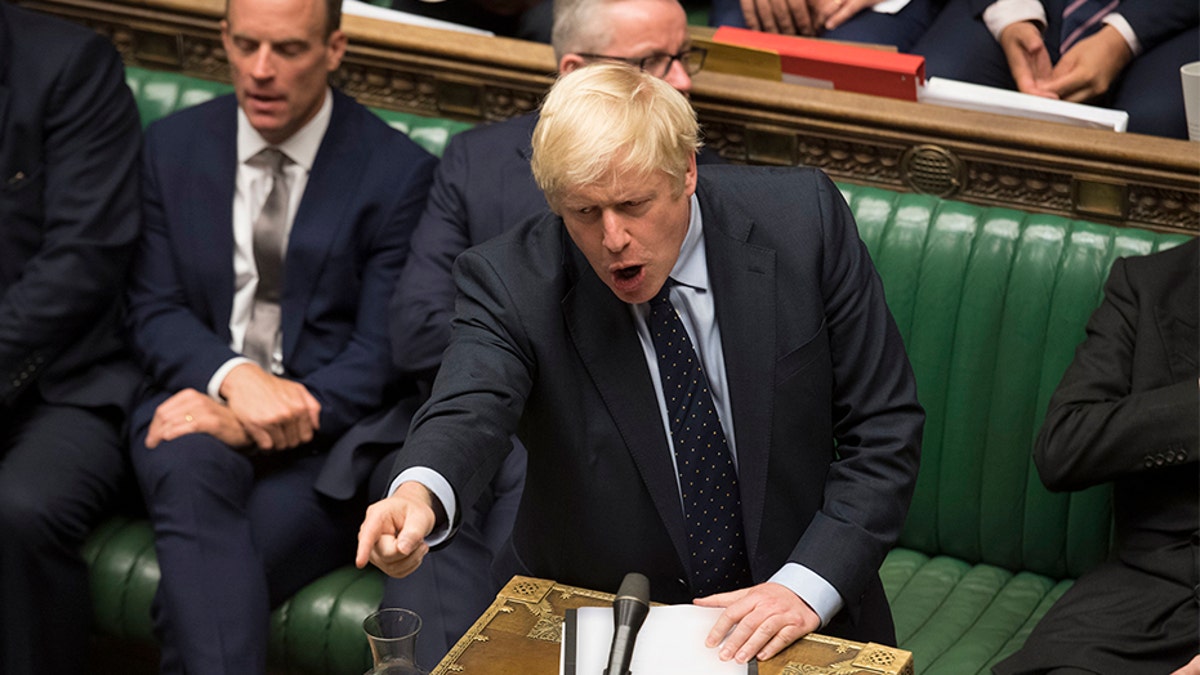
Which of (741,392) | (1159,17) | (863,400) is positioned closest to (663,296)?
(741,392)

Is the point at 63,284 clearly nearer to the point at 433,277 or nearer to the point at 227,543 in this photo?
the point at 227,543

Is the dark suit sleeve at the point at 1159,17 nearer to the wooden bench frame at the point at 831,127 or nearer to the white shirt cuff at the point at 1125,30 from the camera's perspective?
the white shirt cuff at the point at 1125,30

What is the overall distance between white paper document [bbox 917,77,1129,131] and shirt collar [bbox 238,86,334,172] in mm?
1231

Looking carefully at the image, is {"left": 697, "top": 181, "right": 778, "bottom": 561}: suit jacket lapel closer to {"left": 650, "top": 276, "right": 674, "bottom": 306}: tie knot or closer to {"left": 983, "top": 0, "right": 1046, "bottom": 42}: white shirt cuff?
{"left": 650, "top": 276, "right": 674, "bottom": 306}: tie knot

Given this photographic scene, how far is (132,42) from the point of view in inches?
145

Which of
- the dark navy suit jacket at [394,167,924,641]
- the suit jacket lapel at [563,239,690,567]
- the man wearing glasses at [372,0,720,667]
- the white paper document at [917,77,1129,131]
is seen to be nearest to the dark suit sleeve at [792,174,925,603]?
the dark navy suit jacket at [394,167,924,641]

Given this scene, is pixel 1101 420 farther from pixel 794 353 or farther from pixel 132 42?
pixel 132 42

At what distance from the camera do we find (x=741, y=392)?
214cm

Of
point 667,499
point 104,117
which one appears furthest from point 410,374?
point 667,499

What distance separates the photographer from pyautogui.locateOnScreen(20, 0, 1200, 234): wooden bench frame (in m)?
2.88

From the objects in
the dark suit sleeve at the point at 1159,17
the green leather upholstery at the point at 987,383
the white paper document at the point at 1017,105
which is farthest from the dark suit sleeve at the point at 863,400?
the dark suit sleeve at the point at 1159,17

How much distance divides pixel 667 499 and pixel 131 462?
1.54 meters

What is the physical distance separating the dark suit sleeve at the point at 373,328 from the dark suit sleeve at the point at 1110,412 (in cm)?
131

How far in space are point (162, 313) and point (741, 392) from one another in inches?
60.6
